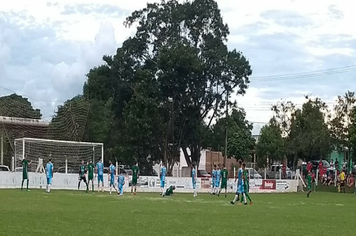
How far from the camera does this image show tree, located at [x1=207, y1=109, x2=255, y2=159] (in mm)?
62406

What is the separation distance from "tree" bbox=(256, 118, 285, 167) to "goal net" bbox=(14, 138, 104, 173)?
2481 cm

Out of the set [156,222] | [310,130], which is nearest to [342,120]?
[310,130]

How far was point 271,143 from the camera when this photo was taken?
6950 centimetres

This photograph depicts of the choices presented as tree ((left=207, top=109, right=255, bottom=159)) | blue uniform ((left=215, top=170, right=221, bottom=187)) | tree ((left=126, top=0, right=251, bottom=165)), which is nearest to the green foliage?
tree ((left=126, top=0, right=251, bottom=165))

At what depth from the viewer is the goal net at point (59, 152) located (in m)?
47.5

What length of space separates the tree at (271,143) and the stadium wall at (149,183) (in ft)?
47.0

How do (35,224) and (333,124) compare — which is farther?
(333,124)

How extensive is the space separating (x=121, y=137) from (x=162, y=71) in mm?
9226

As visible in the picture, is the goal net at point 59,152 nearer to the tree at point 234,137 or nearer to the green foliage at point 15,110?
the tree at point 234,137

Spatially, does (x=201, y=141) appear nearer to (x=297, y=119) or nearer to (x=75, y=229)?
(x=297, y=119)

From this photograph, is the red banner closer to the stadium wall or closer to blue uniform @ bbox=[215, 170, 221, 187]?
the stadium wall

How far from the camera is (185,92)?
200 ft

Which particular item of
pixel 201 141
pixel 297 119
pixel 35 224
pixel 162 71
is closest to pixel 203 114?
pixel 201 141

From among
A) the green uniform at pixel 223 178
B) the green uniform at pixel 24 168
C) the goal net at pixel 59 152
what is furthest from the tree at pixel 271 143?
the green uniform at pixel 24 168
